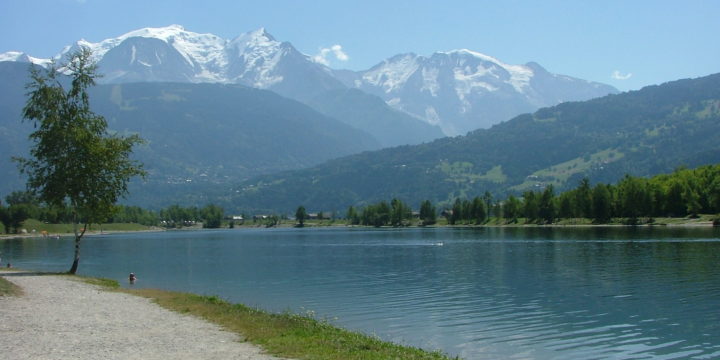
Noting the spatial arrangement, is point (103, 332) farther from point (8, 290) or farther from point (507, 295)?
point (507, 295)

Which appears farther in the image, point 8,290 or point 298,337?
point 8,290

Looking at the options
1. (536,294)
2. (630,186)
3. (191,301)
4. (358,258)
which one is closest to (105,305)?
(191,301)

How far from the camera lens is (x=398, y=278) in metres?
63.2

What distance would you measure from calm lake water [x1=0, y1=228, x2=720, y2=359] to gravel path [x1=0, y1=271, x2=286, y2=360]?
1010 centimetres

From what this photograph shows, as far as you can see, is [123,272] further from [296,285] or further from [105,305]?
[105,305]

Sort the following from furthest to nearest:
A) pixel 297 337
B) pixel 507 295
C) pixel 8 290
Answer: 1. pixel 507 295
2. pixel 8 290
3. pixel 297 337

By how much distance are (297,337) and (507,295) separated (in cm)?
2528

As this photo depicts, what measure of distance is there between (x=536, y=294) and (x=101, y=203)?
1445 inches

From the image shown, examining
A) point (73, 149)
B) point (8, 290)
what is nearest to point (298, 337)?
point (8, 290)

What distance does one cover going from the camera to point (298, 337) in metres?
26.6

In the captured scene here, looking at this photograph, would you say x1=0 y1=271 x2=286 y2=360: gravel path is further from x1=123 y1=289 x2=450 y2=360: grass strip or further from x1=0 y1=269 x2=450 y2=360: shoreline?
x1=123 y1=289 x2=450 y2=360: grass strip

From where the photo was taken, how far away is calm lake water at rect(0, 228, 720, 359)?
31297mm

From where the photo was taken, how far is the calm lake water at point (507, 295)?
31.3m

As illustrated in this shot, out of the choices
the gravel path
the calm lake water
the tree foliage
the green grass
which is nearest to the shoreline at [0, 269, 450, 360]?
the gravel path
